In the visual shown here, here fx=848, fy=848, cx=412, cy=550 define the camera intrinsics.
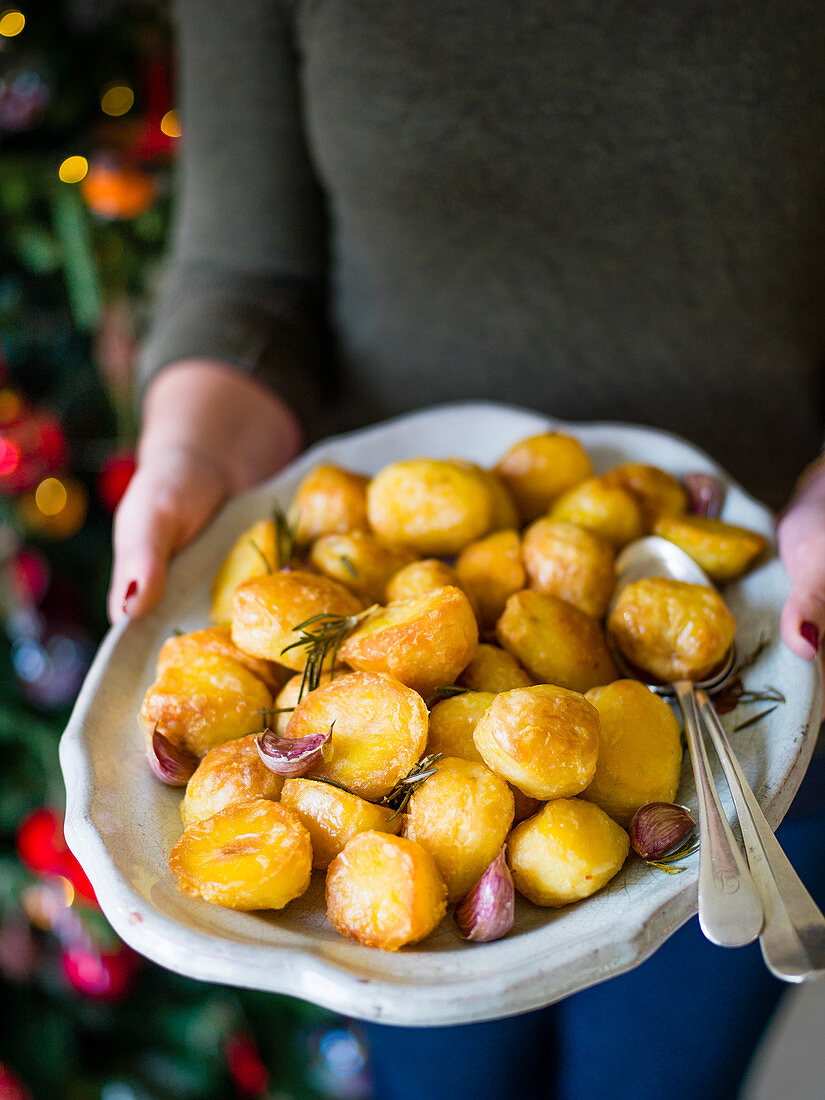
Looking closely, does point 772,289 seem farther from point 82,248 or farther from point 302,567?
point 82,248

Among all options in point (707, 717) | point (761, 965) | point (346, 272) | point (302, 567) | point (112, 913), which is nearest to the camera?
point (112, 913)

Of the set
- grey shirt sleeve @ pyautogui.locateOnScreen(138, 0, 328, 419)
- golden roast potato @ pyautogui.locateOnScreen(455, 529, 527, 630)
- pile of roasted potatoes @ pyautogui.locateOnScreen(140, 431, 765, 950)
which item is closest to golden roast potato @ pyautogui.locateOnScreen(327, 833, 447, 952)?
pile of roasted potatoes @ pyautogui.locateOnScreen(140, 431, 765, 950)

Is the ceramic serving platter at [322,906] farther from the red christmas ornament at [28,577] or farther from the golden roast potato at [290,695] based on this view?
the red christmas ornament at [28,577]

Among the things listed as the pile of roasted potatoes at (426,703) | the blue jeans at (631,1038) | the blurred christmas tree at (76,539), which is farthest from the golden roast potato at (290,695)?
the blurred christmas tree at (76,539)

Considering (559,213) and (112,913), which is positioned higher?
(559,213)

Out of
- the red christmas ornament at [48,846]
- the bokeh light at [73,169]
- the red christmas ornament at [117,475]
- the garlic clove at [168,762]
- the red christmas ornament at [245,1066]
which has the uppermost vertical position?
the bokeh light at [73,169]

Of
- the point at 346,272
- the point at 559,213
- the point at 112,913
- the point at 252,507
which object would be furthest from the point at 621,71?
the point at 112,913
